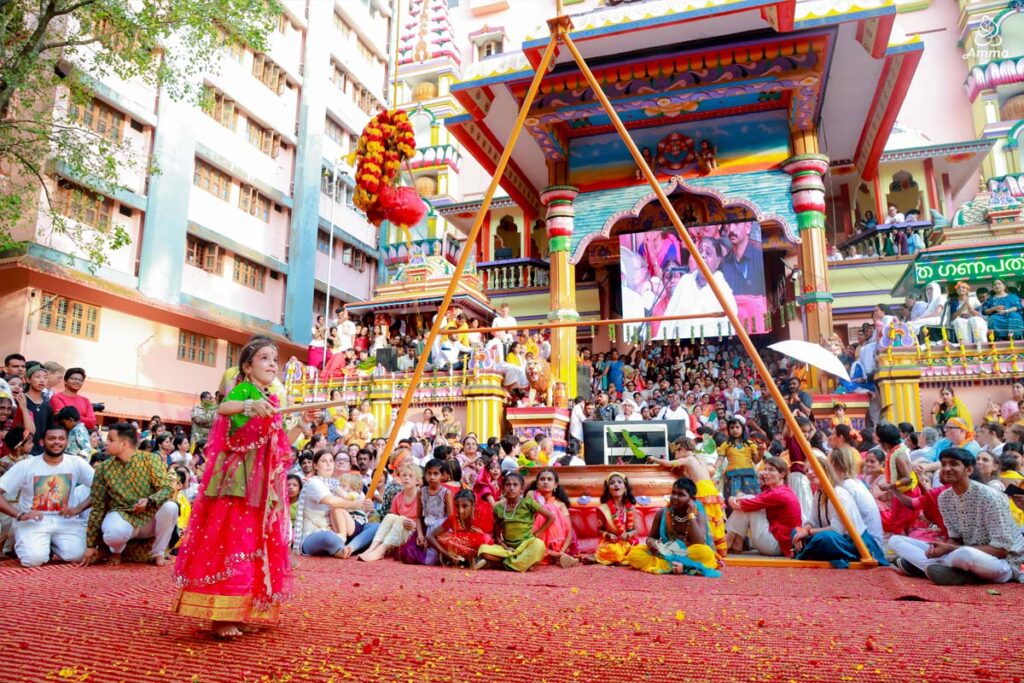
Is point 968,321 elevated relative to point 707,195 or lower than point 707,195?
lower

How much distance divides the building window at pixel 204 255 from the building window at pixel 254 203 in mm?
1820

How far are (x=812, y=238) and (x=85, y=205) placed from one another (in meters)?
15.1

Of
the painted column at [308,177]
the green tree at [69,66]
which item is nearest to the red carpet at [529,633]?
the green tree at [69,66]

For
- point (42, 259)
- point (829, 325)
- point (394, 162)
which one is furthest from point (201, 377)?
point (829, 325)

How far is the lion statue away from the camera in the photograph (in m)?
12.4

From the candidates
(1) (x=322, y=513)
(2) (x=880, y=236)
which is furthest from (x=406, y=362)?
(2) (x=880, y=236)

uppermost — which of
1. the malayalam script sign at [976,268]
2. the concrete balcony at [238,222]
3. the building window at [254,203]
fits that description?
the building window at [254,203]

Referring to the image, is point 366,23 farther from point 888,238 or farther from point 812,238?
point 812,238

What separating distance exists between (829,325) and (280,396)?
11012 mm

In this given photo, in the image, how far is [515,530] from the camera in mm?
→ 6480

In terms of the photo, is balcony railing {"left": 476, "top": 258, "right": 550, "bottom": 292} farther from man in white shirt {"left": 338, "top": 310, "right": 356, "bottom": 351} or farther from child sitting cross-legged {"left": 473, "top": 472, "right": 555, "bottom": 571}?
child sitting cross-legged {"left": 473, "top": 472, "right": 555, "bottom": 571}

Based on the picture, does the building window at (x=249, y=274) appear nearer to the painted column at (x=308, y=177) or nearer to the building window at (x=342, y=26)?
the painted column at (x=308, y=177)

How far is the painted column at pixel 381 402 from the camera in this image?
44.2ft

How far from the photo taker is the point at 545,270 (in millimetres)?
19000
